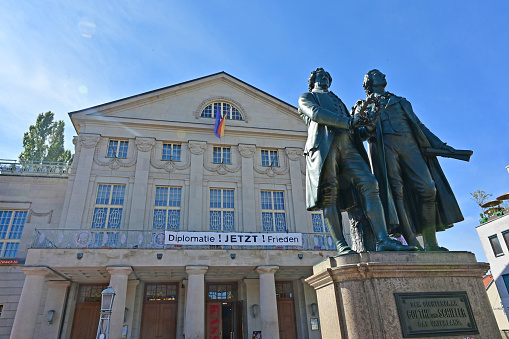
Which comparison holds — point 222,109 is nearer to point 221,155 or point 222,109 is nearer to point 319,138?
point 221,155

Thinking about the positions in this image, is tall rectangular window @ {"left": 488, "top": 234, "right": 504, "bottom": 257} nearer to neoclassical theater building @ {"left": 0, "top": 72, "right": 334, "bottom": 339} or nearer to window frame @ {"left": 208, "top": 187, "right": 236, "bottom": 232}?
neoclassical theater building @ {"left": 0, "top": 72, "right": 334, "bottom": 339}

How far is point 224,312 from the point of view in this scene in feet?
69.1

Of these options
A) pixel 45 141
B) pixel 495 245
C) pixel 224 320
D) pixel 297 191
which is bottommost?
pixel 224 320

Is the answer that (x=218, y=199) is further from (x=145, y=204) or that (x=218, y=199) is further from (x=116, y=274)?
(x=116, y=274)

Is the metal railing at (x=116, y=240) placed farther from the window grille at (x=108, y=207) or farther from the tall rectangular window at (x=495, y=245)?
the tall rectangular window at (x=495, y=245)

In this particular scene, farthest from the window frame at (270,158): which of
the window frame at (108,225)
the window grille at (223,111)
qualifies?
the window frame at (108,225)

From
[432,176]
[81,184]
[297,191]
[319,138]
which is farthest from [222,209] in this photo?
[432,176]

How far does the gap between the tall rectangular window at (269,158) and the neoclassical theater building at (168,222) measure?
78 millimetres

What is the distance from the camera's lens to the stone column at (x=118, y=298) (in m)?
14.9

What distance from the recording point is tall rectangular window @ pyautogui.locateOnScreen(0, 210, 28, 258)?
20.6 m

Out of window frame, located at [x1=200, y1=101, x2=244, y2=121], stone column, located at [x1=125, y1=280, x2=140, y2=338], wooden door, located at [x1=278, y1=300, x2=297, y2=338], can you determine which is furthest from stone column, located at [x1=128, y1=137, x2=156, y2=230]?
wooden door, located at [x1=278, y1=300, x2=297, y2=338]

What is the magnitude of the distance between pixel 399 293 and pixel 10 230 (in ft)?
78.3

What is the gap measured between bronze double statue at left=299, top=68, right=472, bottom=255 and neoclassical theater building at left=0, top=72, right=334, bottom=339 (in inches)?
531

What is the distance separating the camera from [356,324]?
3484mm
